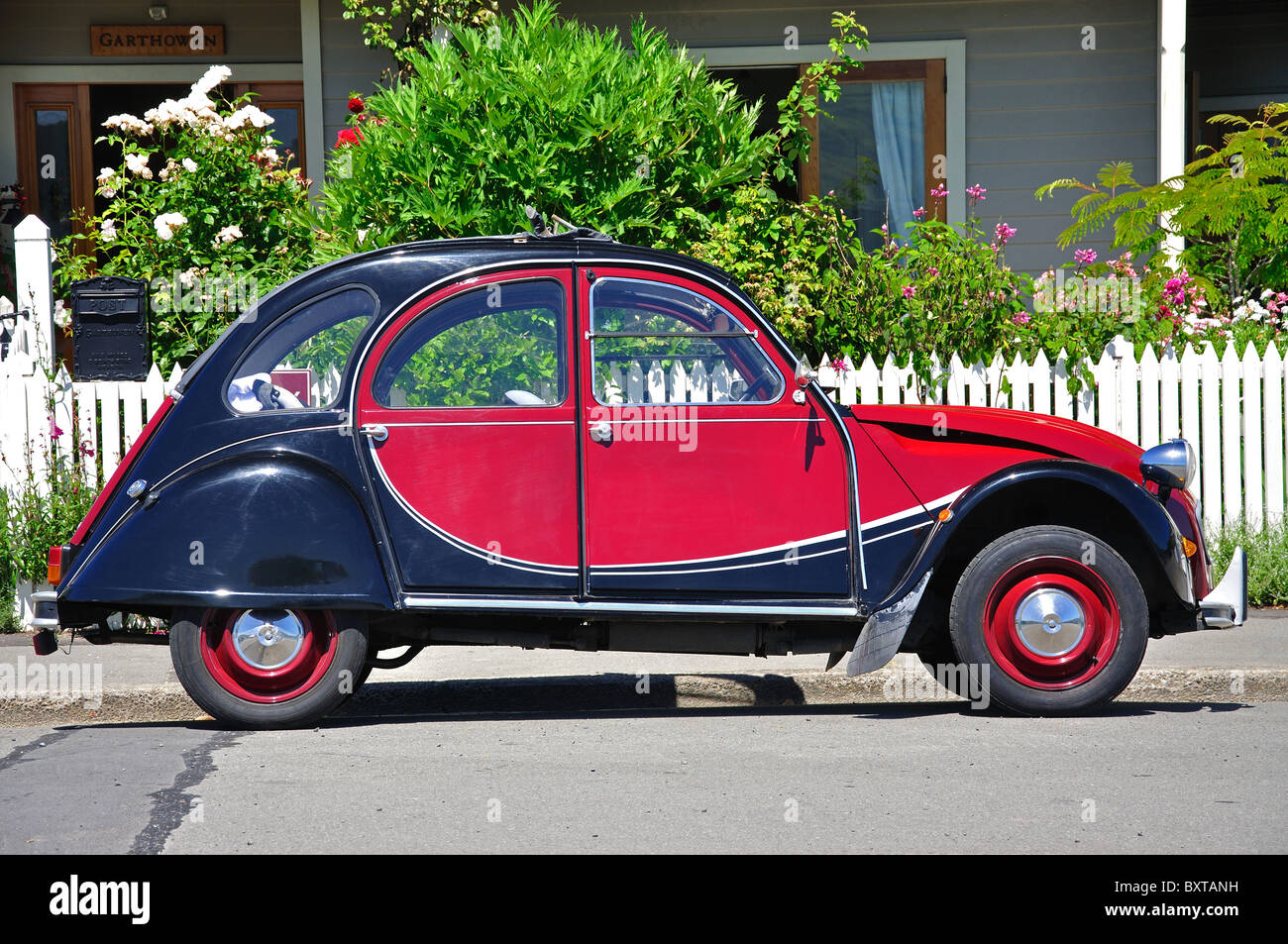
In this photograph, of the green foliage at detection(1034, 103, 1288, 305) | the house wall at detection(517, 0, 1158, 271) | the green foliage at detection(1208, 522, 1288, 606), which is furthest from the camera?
the house wall at detection(517, 0, 1158, 271)

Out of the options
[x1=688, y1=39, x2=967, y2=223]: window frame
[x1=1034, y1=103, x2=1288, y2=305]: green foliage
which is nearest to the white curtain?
[x1=688, y1=39, x2=967, y2=223]: window frame

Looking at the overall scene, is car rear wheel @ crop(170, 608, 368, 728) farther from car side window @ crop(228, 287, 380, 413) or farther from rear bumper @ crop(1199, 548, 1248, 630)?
rear bumper @ crop(1199, 548, 1248, 630)

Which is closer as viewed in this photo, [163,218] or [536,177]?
[536,177]

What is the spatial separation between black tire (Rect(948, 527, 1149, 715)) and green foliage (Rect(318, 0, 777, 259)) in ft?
12.4

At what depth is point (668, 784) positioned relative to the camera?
471 cm

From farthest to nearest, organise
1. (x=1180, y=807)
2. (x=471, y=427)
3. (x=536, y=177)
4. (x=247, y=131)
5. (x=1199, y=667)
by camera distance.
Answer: (x=247, y=131), (x=536, y=177), (x=1199, y=667), (x=471, y=427), (x=1180, y=807)

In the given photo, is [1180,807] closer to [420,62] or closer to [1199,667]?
[1199,667]

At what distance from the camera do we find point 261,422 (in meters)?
5.47

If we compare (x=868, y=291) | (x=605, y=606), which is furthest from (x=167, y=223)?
(x=605, y=606)

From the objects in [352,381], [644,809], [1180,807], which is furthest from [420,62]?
[1180,807]

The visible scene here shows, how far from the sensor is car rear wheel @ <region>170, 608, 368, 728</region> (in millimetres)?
5527

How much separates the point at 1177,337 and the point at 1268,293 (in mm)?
991

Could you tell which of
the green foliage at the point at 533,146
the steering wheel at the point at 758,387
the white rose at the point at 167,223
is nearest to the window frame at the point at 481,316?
the steering wheel at the point at 758,387

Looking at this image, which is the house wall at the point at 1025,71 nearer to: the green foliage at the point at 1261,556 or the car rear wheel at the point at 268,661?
the green foliage at the point at 1261,556
